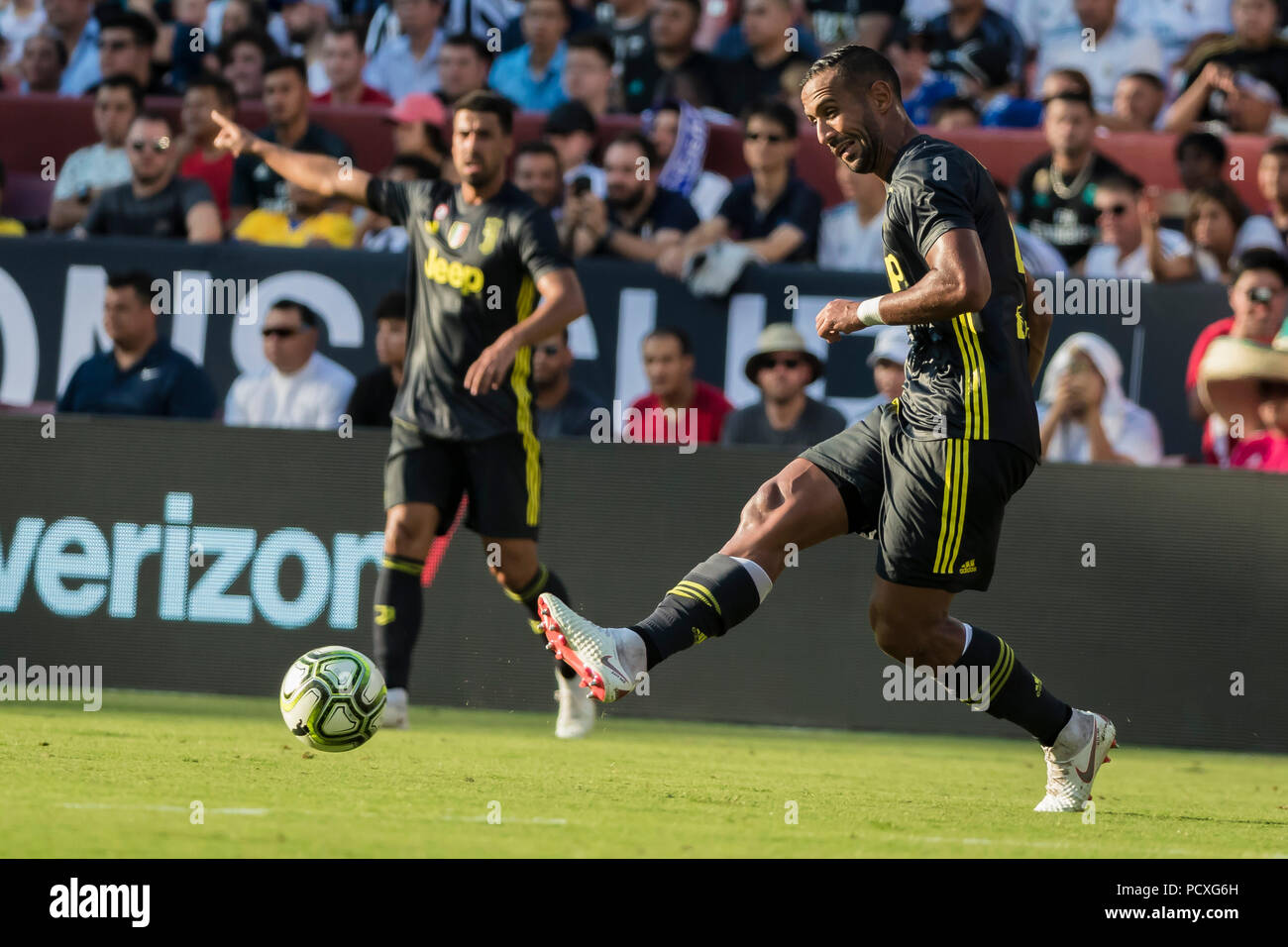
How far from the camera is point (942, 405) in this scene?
5418mm

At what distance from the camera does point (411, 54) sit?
13766mm

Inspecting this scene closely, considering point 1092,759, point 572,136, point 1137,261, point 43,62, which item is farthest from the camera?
point 43,62

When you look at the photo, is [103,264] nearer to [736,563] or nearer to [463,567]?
[463,567]

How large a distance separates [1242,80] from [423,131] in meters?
5.61

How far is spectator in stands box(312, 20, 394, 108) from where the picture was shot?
12891 millimetres

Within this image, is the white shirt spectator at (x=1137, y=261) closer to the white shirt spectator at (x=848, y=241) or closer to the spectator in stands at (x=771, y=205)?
the white shirt spectator at (x=848, y=241)

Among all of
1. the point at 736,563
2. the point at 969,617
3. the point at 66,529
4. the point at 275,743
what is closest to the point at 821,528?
the point at 736,563

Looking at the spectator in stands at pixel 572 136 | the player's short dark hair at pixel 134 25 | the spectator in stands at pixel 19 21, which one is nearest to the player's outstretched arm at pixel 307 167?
the spectator in stands at pixel 572 136

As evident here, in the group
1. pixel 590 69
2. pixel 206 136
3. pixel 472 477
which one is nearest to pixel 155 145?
pixel 206 136

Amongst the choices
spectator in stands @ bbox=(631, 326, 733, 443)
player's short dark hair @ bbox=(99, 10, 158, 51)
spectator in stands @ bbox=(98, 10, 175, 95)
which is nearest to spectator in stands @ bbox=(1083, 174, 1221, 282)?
spectator in stands @ bbox=(631, 326, 733, 443)

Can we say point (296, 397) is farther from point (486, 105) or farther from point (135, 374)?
point (486, 105)

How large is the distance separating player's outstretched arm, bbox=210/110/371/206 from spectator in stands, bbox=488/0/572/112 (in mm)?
5415

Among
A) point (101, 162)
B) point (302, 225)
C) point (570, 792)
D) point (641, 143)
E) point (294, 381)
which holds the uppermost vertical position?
point (101, 162)
